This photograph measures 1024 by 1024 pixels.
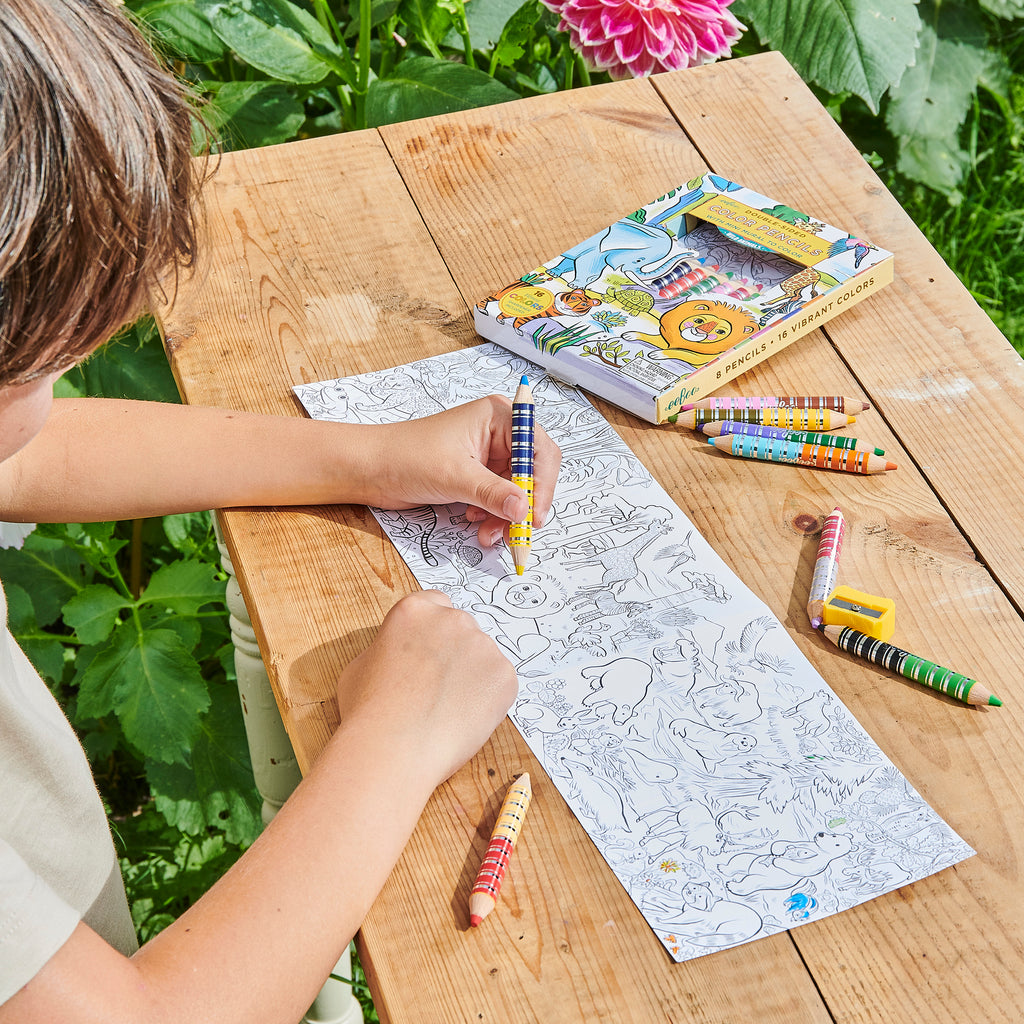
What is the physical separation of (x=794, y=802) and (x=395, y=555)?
341 mm

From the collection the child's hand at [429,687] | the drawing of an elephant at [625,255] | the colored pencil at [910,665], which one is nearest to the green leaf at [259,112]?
the drawing of an elephant at [625,255]

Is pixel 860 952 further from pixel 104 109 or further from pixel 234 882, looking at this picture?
pixel 104 109

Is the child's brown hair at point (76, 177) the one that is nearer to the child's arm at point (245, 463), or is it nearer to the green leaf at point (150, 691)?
the child's arm at point (245, 463)

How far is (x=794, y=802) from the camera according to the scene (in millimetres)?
702

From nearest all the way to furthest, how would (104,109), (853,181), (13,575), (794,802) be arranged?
1. (104,109)
2. (794,802)
3. (853,181)
4. (13,575)

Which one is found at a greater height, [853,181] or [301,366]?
[853,181]

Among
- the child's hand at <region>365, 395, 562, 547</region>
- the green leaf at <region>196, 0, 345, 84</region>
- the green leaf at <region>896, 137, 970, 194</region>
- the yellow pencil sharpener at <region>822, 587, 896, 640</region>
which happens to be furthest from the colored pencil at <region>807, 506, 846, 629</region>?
the green leaf at <region>896, 137, 970, 194</region>

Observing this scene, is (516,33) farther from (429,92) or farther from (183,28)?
(183,28)

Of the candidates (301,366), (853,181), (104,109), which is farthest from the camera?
(853,181)

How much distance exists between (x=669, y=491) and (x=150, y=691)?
662 millimetres

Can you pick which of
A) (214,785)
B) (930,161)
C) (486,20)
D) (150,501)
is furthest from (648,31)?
(214,785)

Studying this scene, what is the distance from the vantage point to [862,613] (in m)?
0.78

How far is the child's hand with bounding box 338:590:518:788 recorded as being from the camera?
711 millimetres

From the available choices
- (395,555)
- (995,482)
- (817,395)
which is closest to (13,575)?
(395,555)
